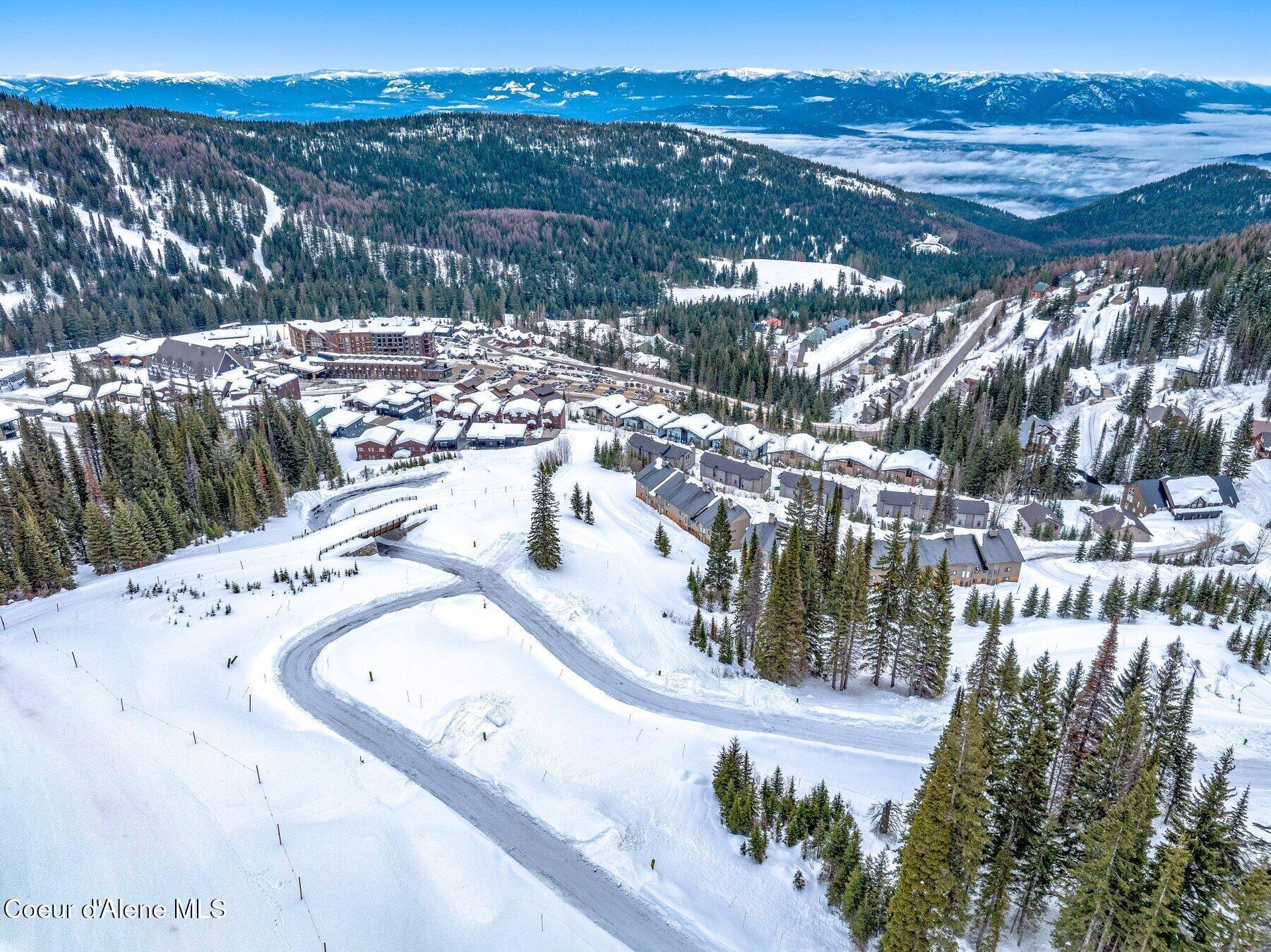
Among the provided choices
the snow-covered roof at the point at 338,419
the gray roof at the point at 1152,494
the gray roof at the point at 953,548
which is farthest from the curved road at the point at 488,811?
the gray roof at the point at 1152,494

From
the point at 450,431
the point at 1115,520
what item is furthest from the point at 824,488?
the point at 450,431

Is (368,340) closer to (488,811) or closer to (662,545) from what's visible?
(662,545)

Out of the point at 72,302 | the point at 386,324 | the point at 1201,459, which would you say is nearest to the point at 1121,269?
the point at 1201,459

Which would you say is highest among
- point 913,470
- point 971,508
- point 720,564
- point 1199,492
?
point 720,564

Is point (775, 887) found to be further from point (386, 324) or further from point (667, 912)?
point (386, 324)

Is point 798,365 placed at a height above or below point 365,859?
below

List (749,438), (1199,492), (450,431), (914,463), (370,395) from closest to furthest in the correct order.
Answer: (1199,492), (914,463), (450,431), (749,438), (370,395)

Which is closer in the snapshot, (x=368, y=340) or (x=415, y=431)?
(x=415, y=431)
